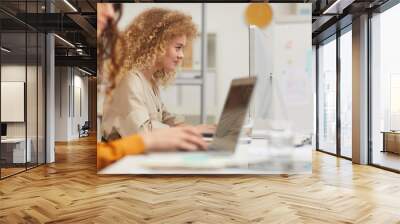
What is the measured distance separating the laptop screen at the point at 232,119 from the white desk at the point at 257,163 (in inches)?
9.0

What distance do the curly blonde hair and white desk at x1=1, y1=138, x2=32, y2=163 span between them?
8.08 ft

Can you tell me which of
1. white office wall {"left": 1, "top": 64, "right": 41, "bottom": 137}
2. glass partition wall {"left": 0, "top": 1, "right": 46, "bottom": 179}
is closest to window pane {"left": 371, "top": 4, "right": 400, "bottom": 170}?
glass partition wall {"left": 0, "top": 1, "right": 46, "bottom": 179}

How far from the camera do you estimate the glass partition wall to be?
6141 millimetres

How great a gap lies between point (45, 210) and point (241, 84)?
289cm

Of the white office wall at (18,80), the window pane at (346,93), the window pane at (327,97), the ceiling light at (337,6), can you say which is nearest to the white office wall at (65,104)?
the white office wall at (18,80)

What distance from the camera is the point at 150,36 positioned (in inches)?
207

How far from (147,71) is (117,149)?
3.89 feet

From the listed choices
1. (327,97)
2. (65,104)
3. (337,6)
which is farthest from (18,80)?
(65,104)

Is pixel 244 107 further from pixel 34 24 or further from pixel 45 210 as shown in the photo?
pixel 34 24

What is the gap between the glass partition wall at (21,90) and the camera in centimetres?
614

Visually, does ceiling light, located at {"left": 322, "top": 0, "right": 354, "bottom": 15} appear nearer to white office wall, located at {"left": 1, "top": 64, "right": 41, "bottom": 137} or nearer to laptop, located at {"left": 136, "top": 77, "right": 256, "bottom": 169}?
laptop, located at {"left": 136, "top": 77, "right": 256, "bottom": 169}

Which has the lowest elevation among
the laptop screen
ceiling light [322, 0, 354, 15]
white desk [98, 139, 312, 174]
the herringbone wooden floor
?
the herringbone wooden floor

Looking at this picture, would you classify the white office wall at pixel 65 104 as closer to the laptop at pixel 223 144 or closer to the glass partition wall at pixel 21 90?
the glass partition wall at pixel 21 90

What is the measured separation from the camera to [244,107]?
527 centimetres
